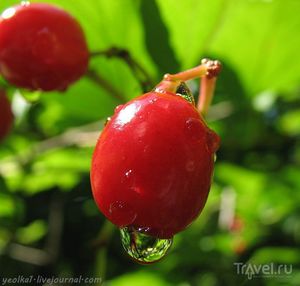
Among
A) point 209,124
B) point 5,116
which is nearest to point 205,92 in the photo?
point 5,116

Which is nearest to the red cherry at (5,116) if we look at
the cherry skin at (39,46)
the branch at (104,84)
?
the branch at (104,84)

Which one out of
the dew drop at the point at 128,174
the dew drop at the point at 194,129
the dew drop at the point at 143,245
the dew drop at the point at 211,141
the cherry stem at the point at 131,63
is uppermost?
the dew drop at the point at 194,129

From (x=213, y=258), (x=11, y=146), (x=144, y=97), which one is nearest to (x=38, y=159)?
(x=11, y=146)

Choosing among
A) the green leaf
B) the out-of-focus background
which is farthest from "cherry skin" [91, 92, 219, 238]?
the green leaf

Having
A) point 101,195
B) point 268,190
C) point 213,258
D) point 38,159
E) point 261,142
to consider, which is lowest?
point 213,258

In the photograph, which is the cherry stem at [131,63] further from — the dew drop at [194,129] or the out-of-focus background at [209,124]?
the dew drop at [194,129]

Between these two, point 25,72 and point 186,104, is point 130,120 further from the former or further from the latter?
point 25,72

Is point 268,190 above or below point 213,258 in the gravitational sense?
above
